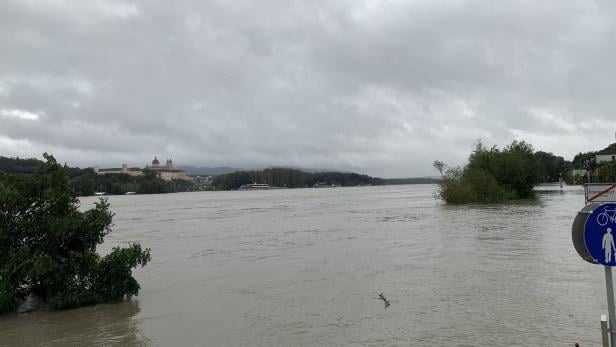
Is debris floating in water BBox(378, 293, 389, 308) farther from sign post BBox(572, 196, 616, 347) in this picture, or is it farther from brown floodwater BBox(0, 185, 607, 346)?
sign post BBox(572, 196, 616, 347)

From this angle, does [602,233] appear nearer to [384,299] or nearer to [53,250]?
[384,299]

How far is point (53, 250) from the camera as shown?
14.1m

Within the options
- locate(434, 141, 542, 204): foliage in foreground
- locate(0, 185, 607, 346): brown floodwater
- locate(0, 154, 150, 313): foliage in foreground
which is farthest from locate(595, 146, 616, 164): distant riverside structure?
locate(0, 154, 150, 313): foliage in foreground

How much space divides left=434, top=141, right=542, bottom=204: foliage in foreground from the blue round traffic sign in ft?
201

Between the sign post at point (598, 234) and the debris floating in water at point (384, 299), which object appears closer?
the sign post at point (598, 234)

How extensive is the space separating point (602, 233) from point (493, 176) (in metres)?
69.2

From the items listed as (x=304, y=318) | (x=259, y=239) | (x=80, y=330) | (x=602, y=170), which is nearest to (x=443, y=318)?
(x=304, y=318)

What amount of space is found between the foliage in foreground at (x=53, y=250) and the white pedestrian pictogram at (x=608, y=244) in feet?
39.8

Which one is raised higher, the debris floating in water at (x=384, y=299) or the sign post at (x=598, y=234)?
the sign post at (x=598, y=234)

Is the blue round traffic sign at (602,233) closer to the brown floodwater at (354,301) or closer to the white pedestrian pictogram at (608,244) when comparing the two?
the white pedestrian pictogram at (608,244)

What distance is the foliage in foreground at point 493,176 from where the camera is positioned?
6538 cm

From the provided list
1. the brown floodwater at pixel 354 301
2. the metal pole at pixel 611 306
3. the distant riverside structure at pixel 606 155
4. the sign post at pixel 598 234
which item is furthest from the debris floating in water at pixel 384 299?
the distant riverside structure at pixel 606 155

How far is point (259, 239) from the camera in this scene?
32.1 m

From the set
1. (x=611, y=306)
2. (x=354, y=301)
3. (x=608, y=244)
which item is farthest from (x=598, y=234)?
(x=354, y=301)
